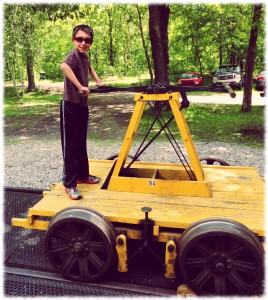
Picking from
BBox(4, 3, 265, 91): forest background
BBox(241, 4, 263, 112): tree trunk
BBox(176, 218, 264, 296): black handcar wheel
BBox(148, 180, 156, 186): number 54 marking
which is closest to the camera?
BBox(176, 218, 264, 296): black handcar wheel

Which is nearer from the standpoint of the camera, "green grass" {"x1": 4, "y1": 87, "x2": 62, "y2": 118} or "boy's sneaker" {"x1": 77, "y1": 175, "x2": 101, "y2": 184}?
"boy's sneaker" {"x1": 77, "y1": 175, "x2": 101, "y2": 184}

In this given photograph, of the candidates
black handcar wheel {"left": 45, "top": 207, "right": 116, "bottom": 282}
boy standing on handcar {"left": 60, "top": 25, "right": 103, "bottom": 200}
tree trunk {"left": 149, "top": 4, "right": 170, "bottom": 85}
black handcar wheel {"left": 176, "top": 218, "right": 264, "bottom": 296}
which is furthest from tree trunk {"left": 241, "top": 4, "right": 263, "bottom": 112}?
black handcar wheel {"left": 45, "top": 207, "right": 116, "bottom": 282}

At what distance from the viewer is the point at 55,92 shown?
24.0 metres

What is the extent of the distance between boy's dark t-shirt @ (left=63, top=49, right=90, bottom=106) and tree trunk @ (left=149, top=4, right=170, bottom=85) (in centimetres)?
873

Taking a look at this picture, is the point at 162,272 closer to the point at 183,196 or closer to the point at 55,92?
the point at 183,196

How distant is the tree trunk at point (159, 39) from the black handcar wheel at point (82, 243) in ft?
32.0

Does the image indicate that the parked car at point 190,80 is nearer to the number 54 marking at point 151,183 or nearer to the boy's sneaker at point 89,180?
the boy's sneaker at point 89,180

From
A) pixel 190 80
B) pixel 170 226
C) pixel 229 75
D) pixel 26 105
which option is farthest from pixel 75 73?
pixel 190 80

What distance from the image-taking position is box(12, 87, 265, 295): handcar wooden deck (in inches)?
108

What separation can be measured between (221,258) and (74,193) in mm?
1704

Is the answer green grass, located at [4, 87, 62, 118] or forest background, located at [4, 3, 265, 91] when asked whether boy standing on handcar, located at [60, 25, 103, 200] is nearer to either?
forest background, located at [4, 3, 265, 91]

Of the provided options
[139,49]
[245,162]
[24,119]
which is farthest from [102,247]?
[139,49]

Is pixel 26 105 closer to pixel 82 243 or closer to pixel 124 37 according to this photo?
pixel 82 243

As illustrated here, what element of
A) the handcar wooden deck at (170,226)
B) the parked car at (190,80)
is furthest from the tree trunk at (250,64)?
the parked car at (190,80)
